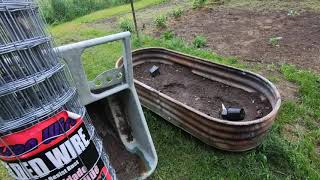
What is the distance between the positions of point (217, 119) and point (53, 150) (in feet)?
4.62

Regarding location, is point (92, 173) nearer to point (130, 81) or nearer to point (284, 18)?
point (130, 81)

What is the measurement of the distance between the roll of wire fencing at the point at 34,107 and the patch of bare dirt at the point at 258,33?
3.42 meters

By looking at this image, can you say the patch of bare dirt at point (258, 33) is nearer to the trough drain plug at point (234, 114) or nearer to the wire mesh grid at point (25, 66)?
the trough drain plug at point (234, 114)

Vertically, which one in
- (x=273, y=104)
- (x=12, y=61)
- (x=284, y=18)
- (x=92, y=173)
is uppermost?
→ (x=12, y=61)

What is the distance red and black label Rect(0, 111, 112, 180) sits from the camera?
126cm

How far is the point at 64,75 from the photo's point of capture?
1435 mm

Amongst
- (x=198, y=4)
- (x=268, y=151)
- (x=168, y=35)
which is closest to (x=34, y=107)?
(x=268, y=151)

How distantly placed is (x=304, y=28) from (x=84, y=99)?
4.52m

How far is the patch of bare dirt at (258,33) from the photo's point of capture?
4.26 m

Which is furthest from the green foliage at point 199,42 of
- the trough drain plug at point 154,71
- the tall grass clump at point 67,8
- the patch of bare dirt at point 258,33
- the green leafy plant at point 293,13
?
the tall grass clump at point 67,8

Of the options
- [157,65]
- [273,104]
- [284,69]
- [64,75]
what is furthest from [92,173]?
[284,69]

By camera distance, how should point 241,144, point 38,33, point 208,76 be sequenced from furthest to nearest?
point 208,76 < point 241,144 < point 38,33

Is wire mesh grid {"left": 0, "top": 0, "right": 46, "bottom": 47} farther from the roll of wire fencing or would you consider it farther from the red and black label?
the red and black label

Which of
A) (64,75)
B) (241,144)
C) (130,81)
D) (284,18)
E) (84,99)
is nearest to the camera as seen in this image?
(64,75)
